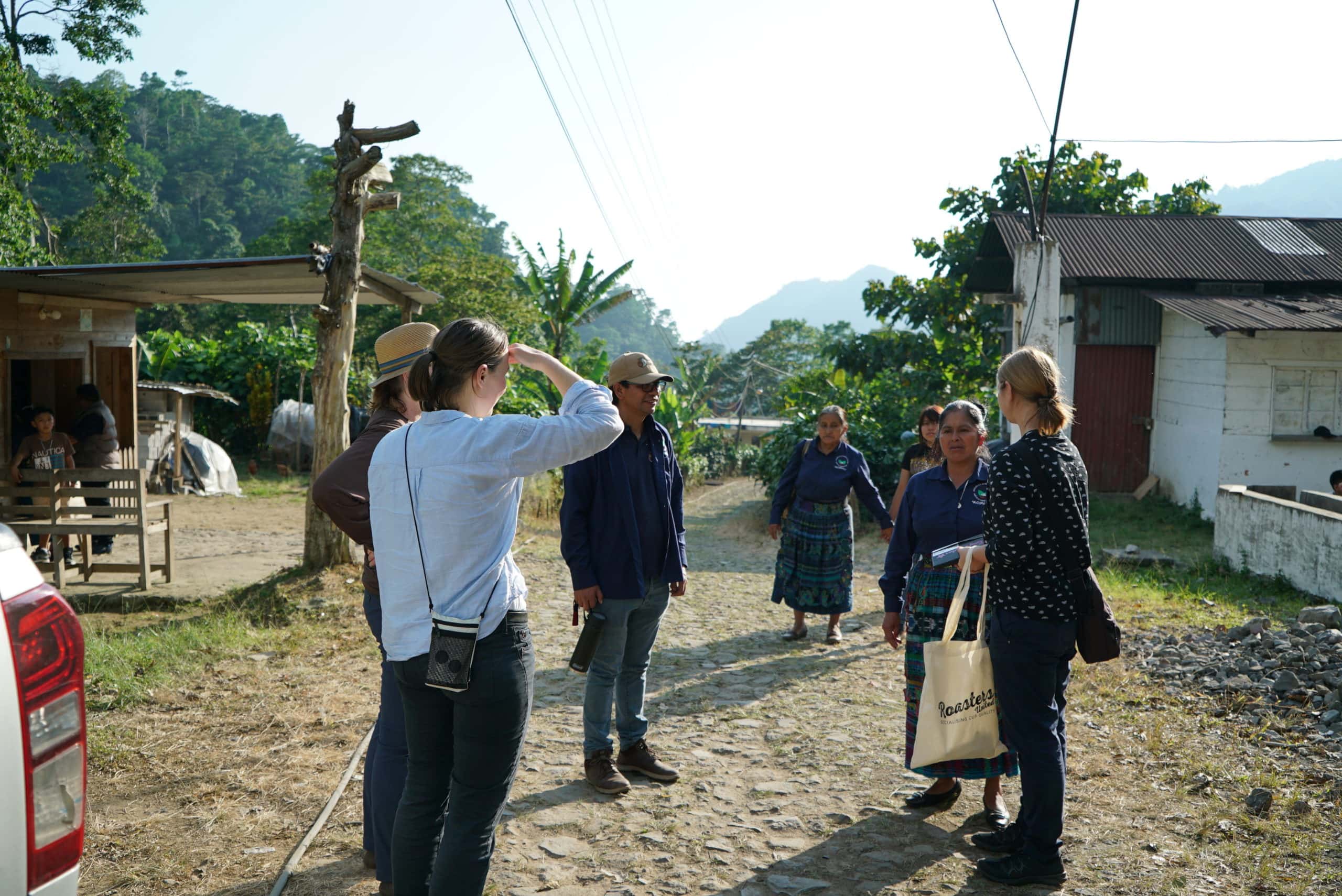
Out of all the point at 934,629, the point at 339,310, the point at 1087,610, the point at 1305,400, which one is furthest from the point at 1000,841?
the point at 1305,400

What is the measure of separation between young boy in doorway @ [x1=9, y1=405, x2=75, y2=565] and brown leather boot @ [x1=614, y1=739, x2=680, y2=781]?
7173 mm

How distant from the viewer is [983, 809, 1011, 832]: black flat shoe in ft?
13.7

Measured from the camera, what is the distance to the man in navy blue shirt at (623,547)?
4410mm

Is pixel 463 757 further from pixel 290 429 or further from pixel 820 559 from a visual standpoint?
pixel 290 429

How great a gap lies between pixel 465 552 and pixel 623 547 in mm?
1782

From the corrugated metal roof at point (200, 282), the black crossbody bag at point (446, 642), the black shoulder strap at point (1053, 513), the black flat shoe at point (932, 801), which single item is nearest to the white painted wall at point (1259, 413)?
the corrugated metal roof at point (200, 282)

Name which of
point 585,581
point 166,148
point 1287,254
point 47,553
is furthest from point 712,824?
point 166,148

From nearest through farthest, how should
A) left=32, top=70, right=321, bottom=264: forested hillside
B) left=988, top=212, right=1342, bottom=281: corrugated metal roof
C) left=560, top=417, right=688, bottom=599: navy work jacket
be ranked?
left=560, top=417, right=688, bottom=599: navy work jacket → left=988, top=212, right=1342, bottom=281: corrugated metal roof → left=32, top=70, right=321, bottom=264: forested hillside

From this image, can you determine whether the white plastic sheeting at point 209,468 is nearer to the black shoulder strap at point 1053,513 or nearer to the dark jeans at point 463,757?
the dark jeans at point 463,757

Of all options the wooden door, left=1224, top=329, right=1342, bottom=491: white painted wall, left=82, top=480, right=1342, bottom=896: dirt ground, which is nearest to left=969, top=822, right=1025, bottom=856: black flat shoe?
left=82, top=480, right=1342, bottom=896: dirt ground

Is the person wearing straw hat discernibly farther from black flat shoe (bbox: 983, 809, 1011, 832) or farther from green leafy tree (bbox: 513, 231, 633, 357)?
green leafy tree (bbox: 513, 231, 633, 357)

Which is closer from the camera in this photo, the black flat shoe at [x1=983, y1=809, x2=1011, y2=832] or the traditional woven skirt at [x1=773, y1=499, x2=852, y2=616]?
the black flat shoe at [x1=983, y1=809, x2=1011, y2=832]

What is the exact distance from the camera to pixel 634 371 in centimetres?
447

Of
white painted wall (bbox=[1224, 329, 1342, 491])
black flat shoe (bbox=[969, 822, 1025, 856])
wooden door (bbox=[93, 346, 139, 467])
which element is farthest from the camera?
white painted wall (bbox=[1224, 329, 1342, 491])
